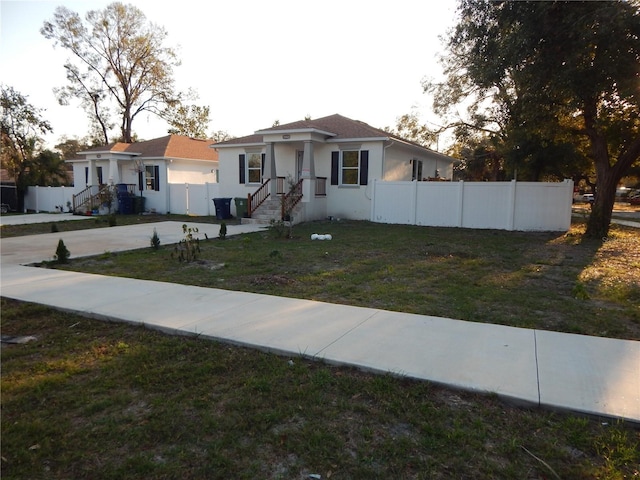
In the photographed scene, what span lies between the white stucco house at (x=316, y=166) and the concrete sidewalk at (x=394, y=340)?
11.2 meters

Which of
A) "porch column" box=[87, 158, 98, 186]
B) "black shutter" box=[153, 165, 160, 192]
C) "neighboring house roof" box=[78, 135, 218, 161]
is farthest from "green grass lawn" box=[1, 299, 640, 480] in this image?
"porch column" box=[87, 158, 98, 186]

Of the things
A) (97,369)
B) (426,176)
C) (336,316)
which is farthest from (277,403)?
(426,176)

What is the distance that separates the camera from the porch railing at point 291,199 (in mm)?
16672

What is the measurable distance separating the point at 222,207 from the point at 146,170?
315 inches

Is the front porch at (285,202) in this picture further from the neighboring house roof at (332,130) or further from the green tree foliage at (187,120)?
the green tree foliage at (187,120)

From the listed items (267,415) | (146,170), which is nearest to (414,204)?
(267,415)

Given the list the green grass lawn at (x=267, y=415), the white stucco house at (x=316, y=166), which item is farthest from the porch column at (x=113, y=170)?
the green grass lawn at (x=267, y=415)

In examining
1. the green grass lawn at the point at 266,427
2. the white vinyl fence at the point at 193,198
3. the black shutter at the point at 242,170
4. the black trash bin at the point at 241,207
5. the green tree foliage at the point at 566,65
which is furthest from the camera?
the white vinyl fence at the point at 193,198

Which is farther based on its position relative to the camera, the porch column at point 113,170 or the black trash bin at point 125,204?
the porch column at point 113,170

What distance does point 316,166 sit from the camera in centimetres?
1889

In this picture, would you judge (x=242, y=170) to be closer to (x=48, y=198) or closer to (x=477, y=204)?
(x=477, y=204)

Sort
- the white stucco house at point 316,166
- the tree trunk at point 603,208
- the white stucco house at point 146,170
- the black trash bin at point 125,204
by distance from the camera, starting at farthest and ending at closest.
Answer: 1. the white stucco house at point 146,170
2. the black trash bin at point 125,204
3. the white stucco house at point 316,166
4. the tree trunk at point 603,208

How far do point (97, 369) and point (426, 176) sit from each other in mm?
21517

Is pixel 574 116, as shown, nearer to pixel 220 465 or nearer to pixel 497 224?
pixel 497 224
